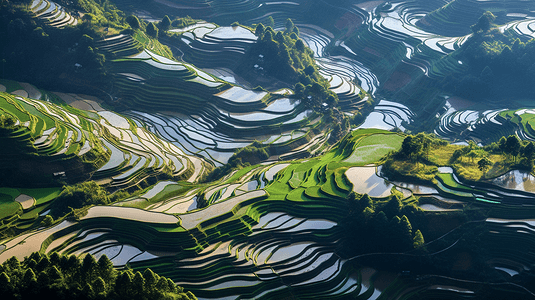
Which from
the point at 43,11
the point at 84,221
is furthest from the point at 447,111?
the point at 43,11

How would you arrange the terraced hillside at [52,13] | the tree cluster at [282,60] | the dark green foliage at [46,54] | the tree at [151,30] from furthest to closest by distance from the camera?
the tree at [151,30] < the tree cluster at [282,60] < the terraced hillside at [52,13] < the dark green foliage at [46,54]

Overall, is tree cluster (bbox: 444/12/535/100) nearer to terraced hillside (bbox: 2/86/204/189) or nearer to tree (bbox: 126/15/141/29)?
terraced hillside (bbox: 2/86/204/189)

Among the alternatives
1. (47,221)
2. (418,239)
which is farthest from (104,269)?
(418,239)

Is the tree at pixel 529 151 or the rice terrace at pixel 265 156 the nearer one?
the rice terrace at pixel 265 156

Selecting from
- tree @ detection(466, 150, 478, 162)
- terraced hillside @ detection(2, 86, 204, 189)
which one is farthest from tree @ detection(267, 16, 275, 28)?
tree @ detection(466, 150, 478, 162)

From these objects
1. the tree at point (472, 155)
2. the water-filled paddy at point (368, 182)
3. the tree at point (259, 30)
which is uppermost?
the tree at point (259, 30)

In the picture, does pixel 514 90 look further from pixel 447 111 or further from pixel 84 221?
pixel 84 221

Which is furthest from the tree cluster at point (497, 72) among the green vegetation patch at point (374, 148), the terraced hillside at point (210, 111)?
the terraced hillside at point (210, 111)

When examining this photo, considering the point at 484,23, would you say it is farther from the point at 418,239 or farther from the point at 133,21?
the point at 133,21

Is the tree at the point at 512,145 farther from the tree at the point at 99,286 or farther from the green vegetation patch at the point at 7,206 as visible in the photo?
the green vegetation patch at the point at 7,206
